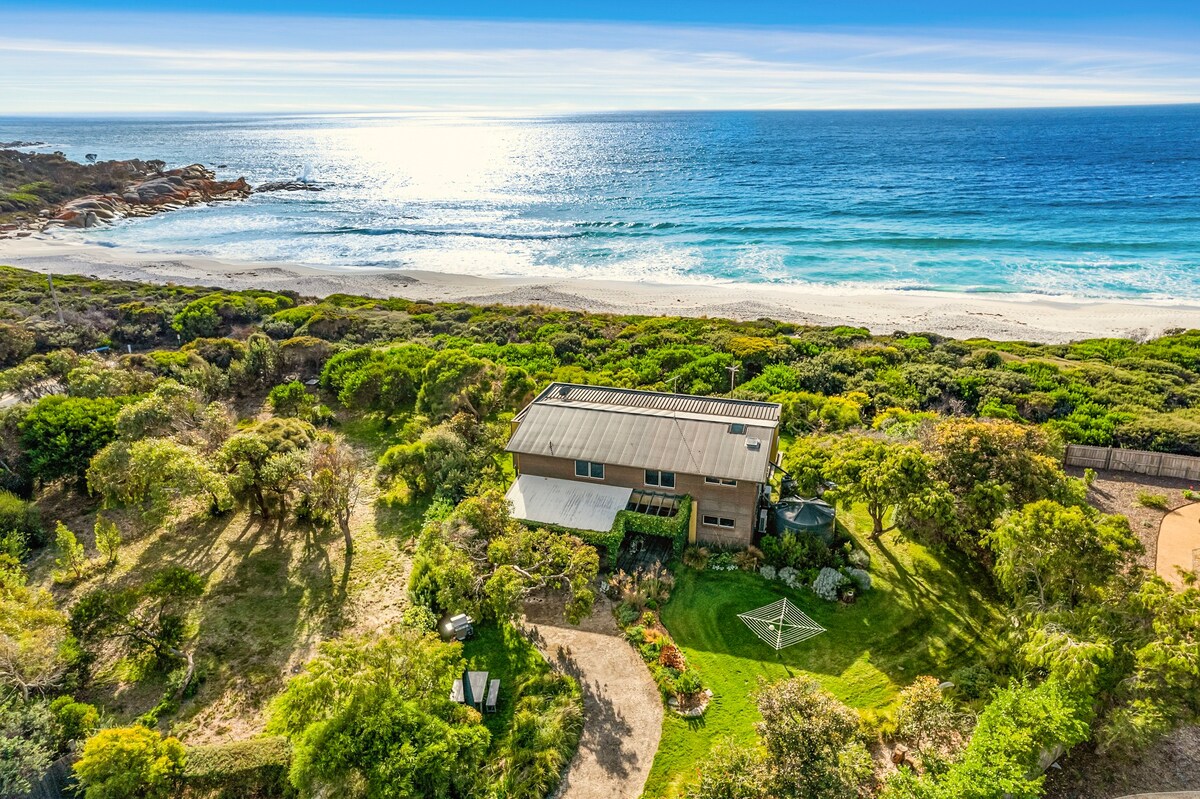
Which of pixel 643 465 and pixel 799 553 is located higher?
pixel 643 465

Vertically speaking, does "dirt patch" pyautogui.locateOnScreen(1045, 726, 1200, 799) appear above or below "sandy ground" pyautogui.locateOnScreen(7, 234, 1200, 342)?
below

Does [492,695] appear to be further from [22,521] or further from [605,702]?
[22,521]

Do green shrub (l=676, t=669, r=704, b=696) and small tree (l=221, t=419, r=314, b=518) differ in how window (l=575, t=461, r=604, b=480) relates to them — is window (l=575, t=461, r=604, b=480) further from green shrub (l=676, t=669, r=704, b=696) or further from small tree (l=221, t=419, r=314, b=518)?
small tree (l=221, t=419, r=314, b=518)

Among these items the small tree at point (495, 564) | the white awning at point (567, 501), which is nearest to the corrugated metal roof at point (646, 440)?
the white awning at point (567, 501)

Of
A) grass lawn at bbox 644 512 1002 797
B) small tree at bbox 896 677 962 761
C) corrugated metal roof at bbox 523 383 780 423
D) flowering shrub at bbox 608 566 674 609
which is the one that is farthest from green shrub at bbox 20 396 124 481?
small tree at bbox 896 677 962 761

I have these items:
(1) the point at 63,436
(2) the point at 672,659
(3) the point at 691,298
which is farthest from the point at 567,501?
(3) the point at 691,298

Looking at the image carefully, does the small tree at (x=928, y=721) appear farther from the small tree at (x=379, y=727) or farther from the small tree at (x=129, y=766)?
the small tree at (x=129, y=766)

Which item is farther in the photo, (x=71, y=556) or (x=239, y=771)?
(x=71, y=556)
